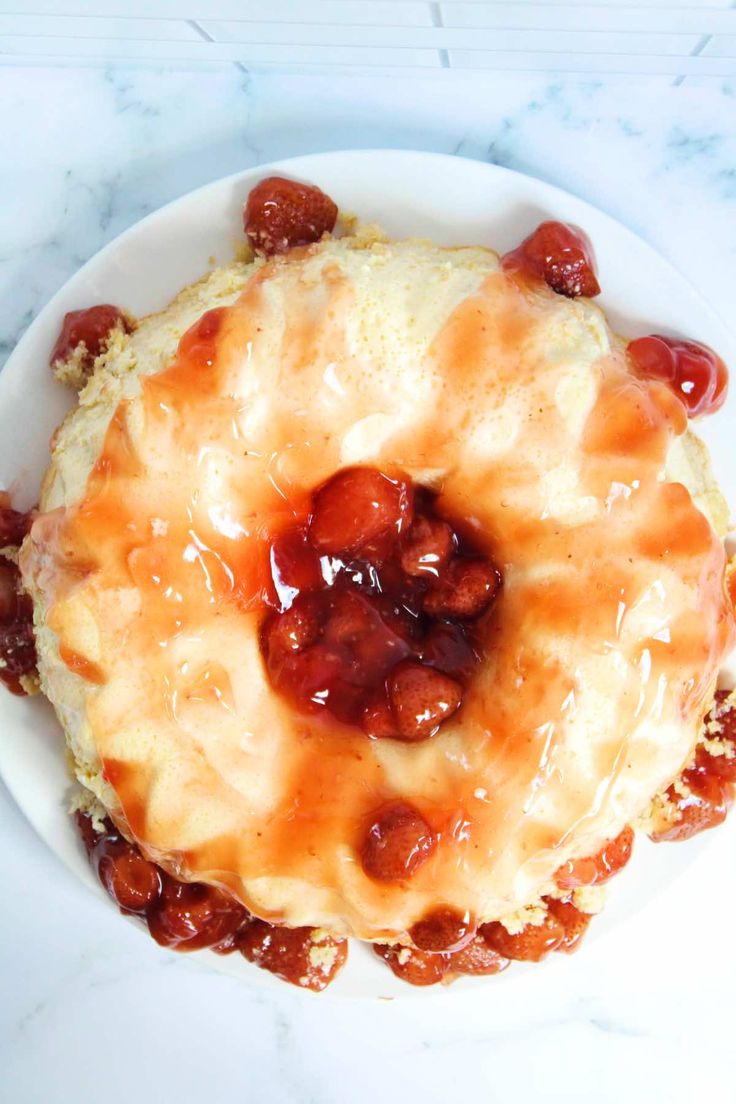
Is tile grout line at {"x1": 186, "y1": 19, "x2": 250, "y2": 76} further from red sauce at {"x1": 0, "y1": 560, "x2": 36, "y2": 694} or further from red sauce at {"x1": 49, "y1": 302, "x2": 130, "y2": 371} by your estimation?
red sauce at {"x1": 0, "y1": 560, "x2": 36, "y2": 694}

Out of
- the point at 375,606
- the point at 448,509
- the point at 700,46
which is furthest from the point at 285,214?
the point at 700,46

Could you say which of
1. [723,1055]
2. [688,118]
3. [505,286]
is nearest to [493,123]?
[688,118]

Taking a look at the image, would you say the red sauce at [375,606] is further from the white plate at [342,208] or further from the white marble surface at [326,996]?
the white marble surface at [326,996]

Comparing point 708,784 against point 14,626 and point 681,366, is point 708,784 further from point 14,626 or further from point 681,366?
point 14,626

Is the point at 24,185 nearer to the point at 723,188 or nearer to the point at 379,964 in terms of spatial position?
the point at 723,188

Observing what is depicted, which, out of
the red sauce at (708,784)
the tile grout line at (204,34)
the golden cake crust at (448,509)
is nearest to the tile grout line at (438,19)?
the tile grout line at (204,34)
